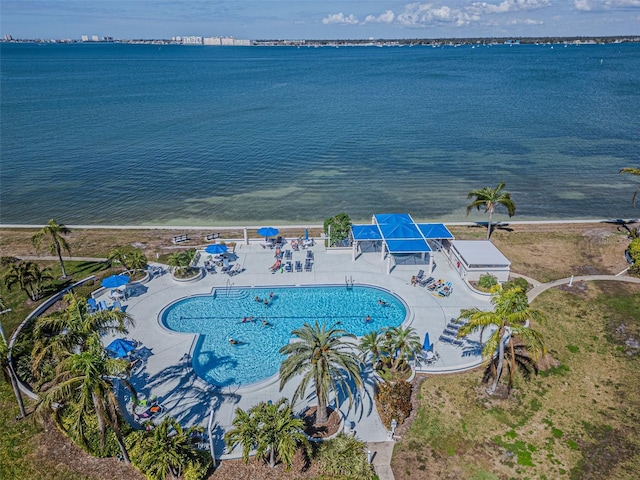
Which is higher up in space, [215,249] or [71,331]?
→ [71,331]

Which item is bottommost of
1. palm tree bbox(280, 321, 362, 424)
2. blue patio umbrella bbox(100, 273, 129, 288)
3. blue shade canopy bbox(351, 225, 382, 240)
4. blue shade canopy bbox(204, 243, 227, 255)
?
blue patio umbrella bbox(100, 273, 129, 288)

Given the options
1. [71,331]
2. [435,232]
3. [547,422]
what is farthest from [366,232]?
[71,331]

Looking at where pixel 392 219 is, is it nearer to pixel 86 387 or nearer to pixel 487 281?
pixel 487 281

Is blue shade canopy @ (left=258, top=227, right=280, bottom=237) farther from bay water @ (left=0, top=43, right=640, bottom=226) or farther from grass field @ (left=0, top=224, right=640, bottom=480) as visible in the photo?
grass field @ (left=0, top=224, right=640, bottom=480)

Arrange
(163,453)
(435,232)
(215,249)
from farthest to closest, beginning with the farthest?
(435,232), (215,249), (163,453)

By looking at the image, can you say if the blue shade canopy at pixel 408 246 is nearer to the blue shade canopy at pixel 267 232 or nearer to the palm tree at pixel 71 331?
the blue shade canopy at pixel 267 232

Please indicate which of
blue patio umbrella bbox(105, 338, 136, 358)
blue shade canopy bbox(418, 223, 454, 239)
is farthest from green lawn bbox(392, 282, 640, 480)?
blue patio umbrella bbox(105, 338, 136, 358)

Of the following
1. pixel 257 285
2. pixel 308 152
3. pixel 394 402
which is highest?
pixel 308 152

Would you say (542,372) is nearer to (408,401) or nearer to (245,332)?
(408,401)
